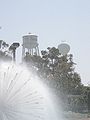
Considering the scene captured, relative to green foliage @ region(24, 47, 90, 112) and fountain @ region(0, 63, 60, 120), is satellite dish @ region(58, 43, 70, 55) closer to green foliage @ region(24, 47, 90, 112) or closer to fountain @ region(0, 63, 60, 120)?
green foliage @ region(24, 47, 90, 112)

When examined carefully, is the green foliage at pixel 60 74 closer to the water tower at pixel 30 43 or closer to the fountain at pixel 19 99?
the water tower at pixel 30 43

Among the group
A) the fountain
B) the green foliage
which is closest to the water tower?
the green foliage

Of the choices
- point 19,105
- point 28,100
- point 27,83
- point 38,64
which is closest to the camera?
point 19,105

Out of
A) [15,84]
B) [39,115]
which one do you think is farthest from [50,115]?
[15,84]

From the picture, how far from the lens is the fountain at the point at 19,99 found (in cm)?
1527

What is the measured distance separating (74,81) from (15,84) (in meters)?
32.5

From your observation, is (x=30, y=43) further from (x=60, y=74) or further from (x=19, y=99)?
(x=19, y=99)

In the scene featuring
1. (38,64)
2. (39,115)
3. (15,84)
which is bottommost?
(39,115)

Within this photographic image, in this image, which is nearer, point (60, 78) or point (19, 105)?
point (19, 105)

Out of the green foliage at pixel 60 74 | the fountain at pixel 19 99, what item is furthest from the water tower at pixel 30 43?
the fountain at pixel 19 99

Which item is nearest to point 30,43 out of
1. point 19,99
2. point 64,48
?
point 64,48

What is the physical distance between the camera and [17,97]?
16469mm

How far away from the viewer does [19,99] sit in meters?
16.5

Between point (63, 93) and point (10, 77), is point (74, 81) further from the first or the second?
point (10, 77)
